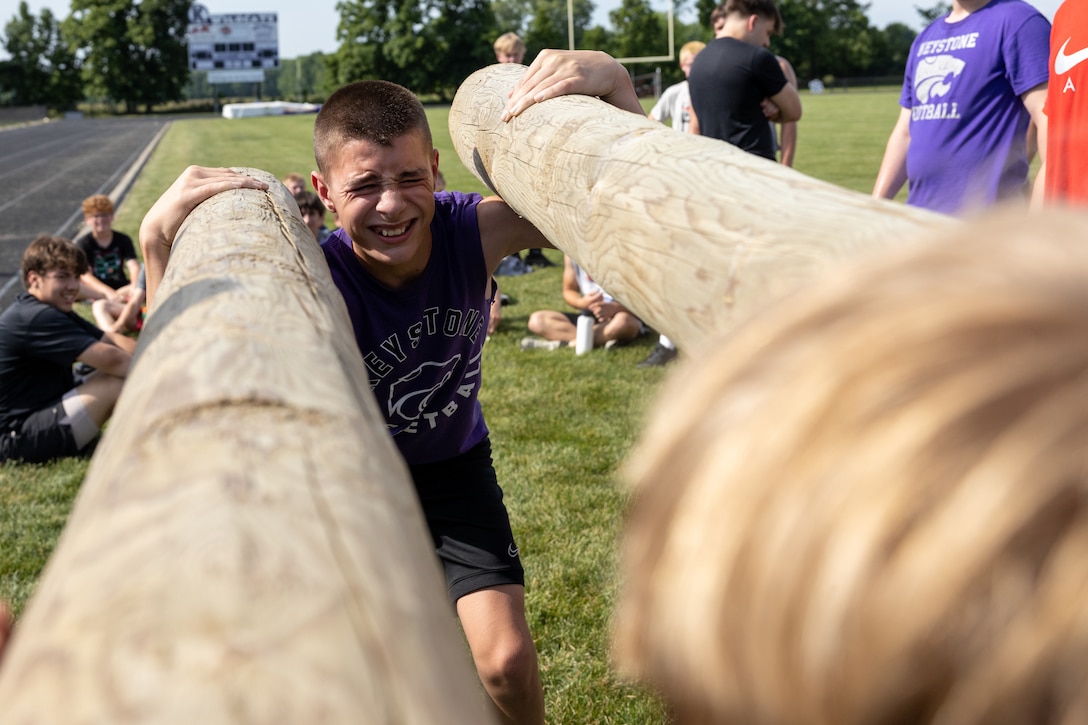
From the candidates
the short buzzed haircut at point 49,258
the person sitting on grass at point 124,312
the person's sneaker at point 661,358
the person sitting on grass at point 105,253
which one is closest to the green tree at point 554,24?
the person sitting on grass at point 105,253

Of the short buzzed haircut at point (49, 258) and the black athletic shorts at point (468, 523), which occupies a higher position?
the short buzzed haircut at point (49, 258)

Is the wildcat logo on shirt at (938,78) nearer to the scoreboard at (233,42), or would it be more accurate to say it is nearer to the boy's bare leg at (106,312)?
the boy's bare leg at (106,312)

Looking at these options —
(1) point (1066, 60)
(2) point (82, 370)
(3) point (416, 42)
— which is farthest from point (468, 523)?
(3) point (416, 42)

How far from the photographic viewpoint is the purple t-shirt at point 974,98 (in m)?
4.41

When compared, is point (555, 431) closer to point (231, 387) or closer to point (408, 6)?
point (231, 387)

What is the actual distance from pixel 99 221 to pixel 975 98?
288 inches

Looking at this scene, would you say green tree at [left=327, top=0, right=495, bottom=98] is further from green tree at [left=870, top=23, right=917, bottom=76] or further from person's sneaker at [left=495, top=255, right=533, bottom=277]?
person's sneaker at [left=495, top=255, right=533, bottom=277]

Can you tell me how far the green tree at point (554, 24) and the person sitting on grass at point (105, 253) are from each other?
78.8 metres

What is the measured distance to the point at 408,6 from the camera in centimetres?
8638

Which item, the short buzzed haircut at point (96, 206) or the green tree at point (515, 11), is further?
the green tree at point (515, 11)

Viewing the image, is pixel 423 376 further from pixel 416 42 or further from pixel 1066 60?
pixel 416 42

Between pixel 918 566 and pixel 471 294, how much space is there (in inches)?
103

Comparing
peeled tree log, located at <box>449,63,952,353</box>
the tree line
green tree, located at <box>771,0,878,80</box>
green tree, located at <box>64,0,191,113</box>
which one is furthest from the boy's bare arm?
green tree, located at <box>64,0,191,113</box>

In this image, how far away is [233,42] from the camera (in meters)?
93.8
